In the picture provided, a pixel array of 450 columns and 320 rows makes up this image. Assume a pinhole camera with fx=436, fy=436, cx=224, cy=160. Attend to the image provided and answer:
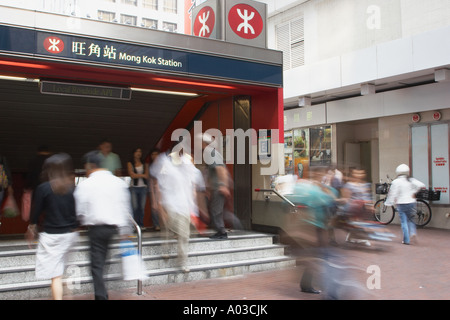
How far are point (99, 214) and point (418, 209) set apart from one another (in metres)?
10.9

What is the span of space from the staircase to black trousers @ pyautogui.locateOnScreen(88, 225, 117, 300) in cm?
38

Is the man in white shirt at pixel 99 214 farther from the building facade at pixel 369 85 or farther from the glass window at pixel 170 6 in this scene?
the glass window at pixel 170 6

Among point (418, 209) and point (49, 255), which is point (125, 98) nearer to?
point (49, 255)

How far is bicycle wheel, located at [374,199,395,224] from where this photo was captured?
13918 millimetres

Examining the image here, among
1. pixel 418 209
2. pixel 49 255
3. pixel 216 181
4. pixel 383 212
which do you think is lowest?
pixel 383 212

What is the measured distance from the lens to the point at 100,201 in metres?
4.60

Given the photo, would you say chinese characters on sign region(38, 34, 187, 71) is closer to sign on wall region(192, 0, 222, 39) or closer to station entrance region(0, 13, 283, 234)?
station entrance region(0, 13, 283, 234)

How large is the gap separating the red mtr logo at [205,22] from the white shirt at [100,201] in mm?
5057

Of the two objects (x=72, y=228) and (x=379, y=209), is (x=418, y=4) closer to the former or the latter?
(x=379, y=209)

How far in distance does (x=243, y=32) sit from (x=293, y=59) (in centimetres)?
950

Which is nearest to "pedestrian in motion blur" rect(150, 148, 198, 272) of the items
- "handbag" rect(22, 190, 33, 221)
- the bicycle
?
"handbag" rect(22, 190, 33, 221)

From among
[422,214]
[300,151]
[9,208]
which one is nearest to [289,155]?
[300,151]
